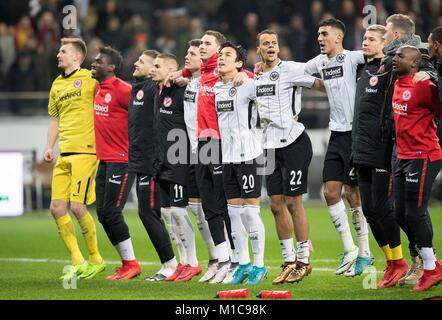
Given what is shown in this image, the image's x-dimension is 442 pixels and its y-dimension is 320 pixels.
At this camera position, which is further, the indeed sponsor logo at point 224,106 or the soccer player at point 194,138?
the soccer player at point 194,138

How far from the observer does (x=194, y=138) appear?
468 inches

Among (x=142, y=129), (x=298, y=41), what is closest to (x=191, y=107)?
(x=142, y=129)

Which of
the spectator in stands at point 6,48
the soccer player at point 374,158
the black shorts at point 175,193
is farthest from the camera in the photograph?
the spectator in stands at point 6,48

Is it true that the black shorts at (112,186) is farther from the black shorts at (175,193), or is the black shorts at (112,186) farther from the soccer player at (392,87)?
the soccer player at (392,87)

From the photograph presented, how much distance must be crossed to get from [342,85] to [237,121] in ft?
3.96

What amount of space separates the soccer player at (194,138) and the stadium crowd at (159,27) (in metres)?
10.9

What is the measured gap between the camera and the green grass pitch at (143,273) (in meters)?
10.3

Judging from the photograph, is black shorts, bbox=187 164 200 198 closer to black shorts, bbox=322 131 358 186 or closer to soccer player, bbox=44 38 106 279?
soccer player, bbox=44 38 106 279

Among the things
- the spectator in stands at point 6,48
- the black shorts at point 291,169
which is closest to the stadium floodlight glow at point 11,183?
the spectator in stands at point 6,48

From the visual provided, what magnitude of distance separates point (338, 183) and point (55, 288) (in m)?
3.20

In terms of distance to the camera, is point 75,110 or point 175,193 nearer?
point 175,193

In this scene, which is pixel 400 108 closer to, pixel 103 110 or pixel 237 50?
pixel 237 50

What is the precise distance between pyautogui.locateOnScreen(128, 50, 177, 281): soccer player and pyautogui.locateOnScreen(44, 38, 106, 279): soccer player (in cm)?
63
